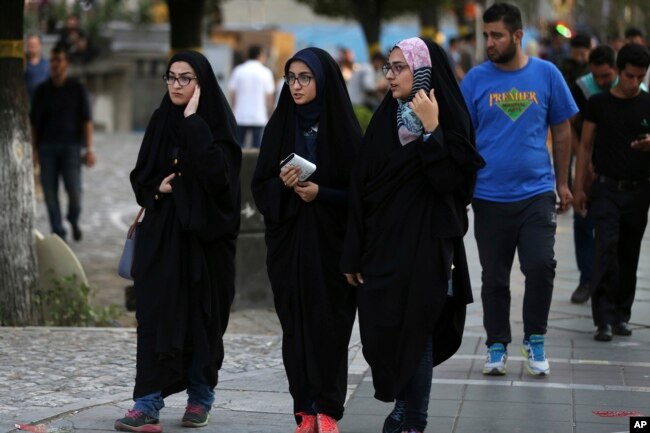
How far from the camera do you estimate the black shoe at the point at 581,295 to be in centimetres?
1020

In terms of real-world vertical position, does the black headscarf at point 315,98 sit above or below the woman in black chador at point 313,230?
above

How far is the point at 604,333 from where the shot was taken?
8.66m

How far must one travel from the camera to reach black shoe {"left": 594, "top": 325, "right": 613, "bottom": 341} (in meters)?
8.66

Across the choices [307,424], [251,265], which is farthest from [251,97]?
[307,424]

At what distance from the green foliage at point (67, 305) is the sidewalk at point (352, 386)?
68 centimetres

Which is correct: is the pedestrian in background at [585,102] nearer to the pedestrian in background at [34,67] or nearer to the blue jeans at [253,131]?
the blue jeans at [253,131]

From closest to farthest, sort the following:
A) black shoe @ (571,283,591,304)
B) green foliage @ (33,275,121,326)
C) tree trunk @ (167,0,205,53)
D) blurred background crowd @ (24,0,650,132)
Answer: green foliage @ (33,275,121,326), black shoe @ (571,283,591,304), tree trunk @ (167,0,205,53), blurred background crowd @ (24,0,650,132)

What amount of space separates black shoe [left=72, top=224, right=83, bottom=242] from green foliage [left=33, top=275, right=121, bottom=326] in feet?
14.9

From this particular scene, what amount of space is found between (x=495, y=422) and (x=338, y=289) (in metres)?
1.08

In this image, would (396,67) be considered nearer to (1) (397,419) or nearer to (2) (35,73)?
(1) (397,419)

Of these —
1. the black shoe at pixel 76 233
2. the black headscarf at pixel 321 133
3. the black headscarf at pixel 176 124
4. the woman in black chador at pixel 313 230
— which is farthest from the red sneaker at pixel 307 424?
the black shoe at pixel 76 233

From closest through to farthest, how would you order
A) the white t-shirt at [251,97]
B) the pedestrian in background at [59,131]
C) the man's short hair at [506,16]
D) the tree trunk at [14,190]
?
the man's short hair at [506,16] < the tree trunk at [14,190] < the pedestrian in background at [59,131] < the white t-shirt at [251,97]

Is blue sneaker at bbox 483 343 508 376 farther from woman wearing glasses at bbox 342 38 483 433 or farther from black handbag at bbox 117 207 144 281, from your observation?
black handbag at bbox 117 207 144 281

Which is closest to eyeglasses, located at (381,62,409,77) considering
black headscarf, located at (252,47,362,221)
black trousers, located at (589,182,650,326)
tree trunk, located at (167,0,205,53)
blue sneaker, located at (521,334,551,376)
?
black headscarf, located at (252,47,362,221)
